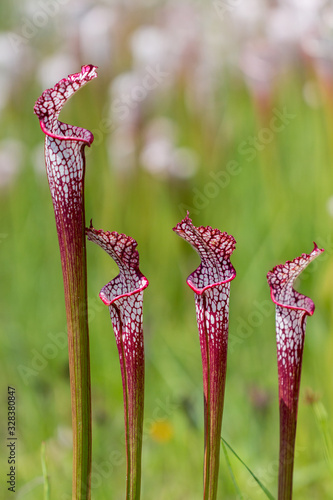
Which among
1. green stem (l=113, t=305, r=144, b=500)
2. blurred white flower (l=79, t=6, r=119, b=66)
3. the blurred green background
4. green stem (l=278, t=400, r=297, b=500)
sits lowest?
green stem (l=278, t=400, r=297, b=500)

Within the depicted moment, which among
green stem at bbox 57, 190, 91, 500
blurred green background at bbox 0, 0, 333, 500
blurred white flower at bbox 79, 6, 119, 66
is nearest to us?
green stem at bbox 57, 190, 91, 500

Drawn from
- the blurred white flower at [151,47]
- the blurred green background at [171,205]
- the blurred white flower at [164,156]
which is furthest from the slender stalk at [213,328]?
the blurred white flower at [151,47]

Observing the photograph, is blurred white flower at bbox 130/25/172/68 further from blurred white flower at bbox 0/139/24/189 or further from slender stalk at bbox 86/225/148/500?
slender stalk at bbox 86/225/148/500

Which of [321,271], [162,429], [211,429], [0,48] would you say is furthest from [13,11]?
[211,429]

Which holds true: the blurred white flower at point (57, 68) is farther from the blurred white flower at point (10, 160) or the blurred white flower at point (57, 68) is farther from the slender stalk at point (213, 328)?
the slender stalk at point (213, 328)

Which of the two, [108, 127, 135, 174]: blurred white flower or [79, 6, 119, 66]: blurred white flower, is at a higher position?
[79, 6, 119, 66]: blurred white flower

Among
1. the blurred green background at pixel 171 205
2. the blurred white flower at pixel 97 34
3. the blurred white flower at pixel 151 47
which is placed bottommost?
the blurred green background at pixel 171 205

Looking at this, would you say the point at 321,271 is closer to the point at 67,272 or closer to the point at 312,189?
the point at 312,189

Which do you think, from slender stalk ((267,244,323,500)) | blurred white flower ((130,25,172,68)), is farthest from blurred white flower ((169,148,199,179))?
slender stalk ((267,244,323,500))
